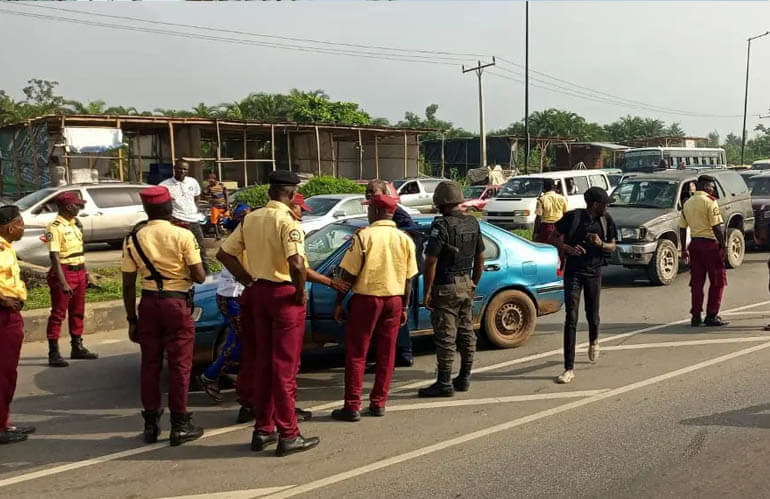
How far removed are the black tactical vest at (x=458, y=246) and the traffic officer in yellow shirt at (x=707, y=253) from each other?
4038 mm

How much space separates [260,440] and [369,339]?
3.62ft

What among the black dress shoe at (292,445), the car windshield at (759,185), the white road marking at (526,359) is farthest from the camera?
the car windshield at (759,185)

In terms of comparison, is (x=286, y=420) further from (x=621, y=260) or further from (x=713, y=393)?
(x=621, y=260)

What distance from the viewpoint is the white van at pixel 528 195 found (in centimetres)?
1858

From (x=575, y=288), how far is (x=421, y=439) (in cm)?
227

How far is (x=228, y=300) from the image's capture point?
552cm

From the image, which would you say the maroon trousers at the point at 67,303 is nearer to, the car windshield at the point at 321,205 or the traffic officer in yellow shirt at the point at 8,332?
the traffic officer in yellow shirt at the point at 8,332

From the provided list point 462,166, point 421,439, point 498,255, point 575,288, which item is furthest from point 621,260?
point 462,166

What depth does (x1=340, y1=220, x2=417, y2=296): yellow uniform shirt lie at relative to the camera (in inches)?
202

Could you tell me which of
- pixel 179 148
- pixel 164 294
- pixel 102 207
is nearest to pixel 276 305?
pixel 164 294

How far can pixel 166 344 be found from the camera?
4789 millimetres

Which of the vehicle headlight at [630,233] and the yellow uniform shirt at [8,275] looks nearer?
the yellow uniform shirt at [8,275]

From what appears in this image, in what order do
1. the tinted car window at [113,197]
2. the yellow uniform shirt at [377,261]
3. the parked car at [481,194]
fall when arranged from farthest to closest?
the parked car at [481,194] < the tinted car window at [113,197] < the yellow uniform shirt at [377,261]

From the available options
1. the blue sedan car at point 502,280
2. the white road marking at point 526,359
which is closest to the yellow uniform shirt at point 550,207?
the white road marking at point 526,359
